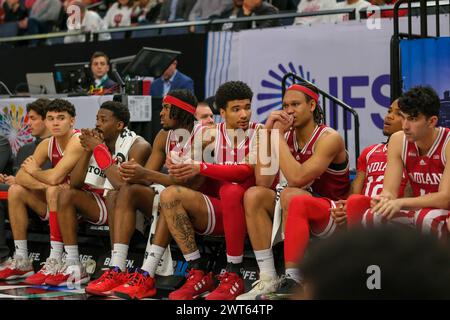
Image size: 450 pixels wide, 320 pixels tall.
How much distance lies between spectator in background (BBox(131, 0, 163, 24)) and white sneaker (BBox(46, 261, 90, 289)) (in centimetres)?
661

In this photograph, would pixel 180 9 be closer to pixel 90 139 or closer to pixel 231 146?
pixel 90 139

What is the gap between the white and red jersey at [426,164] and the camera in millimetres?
5137

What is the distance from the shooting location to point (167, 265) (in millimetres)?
6320

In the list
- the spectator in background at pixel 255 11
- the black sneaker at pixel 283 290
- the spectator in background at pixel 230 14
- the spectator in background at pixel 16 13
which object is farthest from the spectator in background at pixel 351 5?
the spectator in background at pixel 16 13

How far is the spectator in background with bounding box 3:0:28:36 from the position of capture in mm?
14117

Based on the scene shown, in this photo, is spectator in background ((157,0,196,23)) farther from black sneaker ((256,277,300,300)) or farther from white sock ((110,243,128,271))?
black sneaker ((256,277,300,300))

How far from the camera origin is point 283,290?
5.30 meters

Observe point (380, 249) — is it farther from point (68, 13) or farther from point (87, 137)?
point (68, 13)

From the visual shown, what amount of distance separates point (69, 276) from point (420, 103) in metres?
3.28

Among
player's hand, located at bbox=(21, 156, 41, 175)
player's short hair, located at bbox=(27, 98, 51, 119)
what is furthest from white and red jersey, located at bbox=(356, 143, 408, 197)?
player's short hair, located at bbox=(27, 98, 51, 119)

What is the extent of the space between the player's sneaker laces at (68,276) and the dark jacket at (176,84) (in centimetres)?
379

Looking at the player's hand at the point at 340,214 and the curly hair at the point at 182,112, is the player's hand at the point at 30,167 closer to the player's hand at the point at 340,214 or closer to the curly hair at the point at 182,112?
the curly hair at the point at 182,112

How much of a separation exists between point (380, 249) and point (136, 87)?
7968 millimetres
